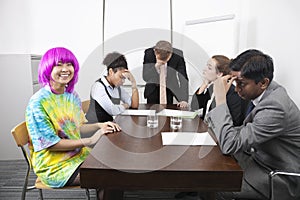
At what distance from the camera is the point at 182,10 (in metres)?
3.41

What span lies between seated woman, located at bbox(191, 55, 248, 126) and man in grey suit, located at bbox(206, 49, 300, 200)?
0.36m

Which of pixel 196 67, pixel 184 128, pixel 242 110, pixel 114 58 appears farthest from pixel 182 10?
pixel 184 128

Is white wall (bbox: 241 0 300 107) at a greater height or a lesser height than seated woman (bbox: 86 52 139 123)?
greater

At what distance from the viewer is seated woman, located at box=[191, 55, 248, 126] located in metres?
2.00

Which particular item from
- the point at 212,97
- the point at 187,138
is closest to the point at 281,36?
the point at 212,97

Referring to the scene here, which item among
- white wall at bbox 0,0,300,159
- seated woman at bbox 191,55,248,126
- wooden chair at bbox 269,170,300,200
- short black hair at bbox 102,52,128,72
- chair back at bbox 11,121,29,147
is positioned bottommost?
wooden chair at bbox 269,170,300,200

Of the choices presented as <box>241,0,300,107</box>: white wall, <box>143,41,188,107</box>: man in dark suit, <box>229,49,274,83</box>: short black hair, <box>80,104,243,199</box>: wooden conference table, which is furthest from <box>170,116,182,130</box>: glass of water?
<box>143,41,188,107</box>: man in dark suit

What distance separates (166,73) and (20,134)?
5.38 feet

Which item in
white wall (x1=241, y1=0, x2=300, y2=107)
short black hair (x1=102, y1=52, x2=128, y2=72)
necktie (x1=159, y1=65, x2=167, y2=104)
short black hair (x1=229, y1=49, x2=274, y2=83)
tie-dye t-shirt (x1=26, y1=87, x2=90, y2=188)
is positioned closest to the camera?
short black hair (x1=229, y1=49, x2=274, y2=83)

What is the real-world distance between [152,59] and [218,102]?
1.58m

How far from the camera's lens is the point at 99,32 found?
3506mm

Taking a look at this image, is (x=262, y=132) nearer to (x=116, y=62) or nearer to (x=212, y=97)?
(x=212, y=97)

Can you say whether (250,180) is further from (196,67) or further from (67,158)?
(196,67)

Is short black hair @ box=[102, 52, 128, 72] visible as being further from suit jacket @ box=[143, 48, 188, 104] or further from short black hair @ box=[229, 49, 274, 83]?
short black hair @ box=[229, 49, 274, 83]
